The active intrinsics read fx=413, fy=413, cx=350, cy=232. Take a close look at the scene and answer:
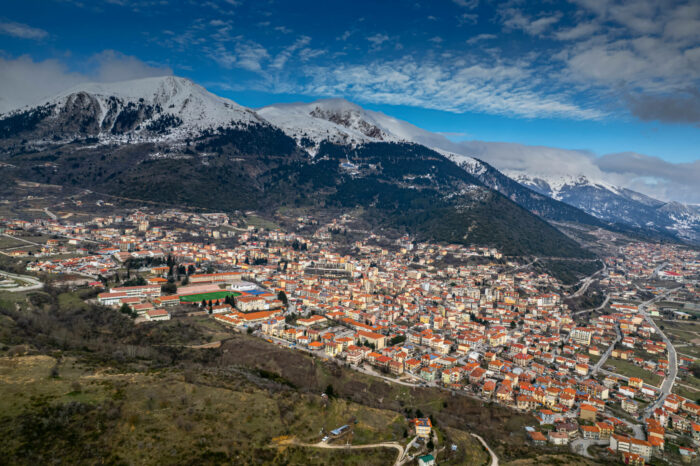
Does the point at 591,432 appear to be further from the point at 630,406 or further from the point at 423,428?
the point at 423,428

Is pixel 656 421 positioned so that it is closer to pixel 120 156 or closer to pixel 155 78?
pixel 120 156

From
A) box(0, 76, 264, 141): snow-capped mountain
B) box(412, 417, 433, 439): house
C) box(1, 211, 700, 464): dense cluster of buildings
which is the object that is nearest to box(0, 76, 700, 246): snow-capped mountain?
box(0, 76, 264, 141): snow-capped mountain

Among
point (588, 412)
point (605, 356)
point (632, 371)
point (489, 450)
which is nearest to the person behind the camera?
point (489, 450)

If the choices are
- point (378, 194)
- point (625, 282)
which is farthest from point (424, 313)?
point (378, 194)

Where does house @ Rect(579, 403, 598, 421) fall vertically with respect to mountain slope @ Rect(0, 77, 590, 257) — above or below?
below

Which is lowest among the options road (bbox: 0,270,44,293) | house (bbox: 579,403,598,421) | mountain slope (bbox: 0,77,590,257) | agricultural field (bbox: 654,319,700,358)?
house (bbox: 579,403,598,421)

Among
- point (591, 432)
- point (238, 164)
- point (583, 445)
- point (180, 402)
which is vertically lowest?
point (583, 445)

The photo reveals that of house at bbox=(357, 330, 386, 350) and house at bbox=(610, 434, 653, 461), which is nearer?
house at bbox=(610, 434, 653, 461)

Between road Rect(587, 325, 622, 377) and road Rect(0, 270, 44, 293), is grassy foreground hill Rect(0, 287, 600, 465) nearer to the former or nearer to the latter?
road Rect(0, 270, 44, 293)

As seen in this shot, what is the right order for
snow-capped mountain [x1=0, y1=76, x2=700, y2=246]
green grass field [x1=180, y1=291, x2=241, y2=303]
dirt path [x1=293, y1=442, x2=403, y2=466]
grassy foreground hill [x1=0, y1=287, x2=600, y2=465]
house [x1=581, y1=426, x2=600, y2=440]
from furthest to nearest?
1. snow-capped mountain [x1=0, y1=76, x2=700, y2=246]
2. green grass field [x1=180, y1=291, x2=241, y2=303]
3. house [x1=581, y1=426, x2=600, y2=440]
4. dirt path [x1=293, y1=442, x2=403, y2=466]
5. grassy foreground hill [x1=0, y1=287, x2=600, y2=465]

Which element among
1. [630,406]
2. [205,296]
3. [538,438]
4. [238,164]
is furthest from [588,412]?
[238,164]
